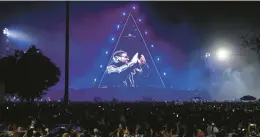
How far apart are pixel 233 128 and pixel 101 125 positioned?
23.6 feet

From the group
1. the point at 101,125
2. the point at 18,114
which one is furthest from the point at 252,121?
the point at 18,114

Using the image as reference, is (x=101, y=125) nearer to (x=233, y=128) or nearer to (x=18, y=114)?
(x=233, y=128)

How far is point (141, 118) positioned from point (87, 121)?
4401 millimetres

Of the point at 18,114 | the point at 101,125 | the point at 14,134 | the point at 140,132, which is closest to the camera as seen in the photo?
the point at 14,134

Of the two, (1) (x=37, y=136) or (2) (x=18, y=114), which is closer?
(1) (x=37, y=136)

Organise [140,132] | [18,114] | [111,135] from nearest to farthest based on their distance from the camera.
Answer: [111,135] < [140,132] < [18,114]

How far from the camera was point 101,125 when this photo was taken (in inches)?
810

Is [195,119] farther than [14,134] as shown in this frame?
Yes

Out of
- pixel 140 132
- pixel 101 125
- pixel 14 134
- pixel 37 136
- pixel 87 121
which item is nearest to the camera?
pixel 37 136

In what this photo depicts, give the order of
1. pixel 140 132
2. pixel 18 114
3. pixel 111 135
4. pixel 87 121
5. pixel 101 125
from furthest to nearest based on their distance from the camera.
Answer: pixel 18 114, pixel 87 121, pixel 101 125, pixel 140 132, pixel 111 135

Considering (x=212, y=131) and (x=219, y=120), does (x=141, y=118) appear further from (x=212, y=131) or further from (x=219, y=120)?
(x=212, y=131)

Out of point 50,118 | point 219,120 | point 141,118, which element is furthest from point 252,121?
point 50,118

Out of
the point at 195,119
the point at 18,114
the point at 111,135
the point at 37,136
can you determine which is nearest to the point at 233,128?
the point at 195,119

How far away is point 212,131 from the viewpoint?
18.4 meters
